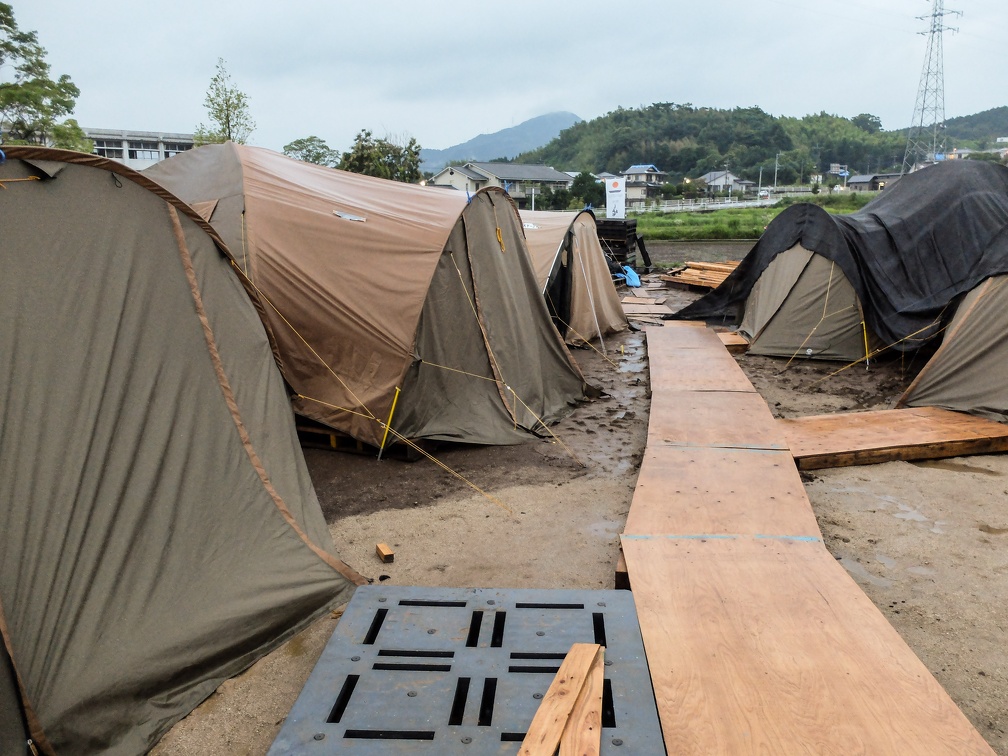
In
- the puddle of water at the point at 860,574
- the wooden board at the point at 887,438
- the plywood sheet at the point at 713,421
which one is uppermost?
the plywood sheet at the point at 713,421

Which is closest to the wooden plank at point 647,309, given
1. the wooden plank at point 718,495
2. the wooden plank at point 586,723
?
the wooden plank at point 718,495

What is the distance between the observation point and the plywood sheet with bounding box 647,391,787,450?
18.2ft

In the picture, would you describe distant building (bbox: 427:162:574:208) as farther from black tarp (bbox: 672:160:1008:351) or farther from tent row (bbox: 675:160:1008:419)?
black tarp (bbox: 672:160:1008:351)

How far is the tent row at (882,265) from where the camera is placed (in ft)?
27.8

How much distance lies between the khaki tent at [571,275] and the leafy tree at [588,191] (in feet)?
106

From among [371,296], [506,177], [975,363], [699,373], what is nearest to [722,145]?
[506,177]

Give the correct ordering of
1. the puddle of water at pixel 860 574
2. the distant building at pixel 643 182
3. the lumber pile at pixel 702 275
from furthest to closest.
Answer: the distant building at pixel 643 182 → the lumber pile at pixel 702 275 → the puddle of water at pixel 860 574

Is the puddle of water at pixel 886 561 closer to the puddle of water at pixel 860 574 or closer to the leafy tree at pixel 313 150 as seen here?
the puddle of water at pixel 860 574

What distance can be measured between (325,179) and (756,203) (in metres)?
44.7

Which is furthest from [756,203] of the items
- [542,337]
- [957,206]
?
[542,337]

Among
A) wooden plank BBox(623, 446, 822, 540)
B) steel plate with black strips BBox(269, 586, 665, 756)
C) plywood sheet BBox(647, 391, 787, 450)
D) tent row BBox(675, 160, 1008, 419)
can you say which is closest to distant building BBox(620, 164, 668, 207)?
tent row BBox(675, 160, 1008, 419)

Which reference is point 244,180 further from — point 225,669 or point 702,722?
point 702,722

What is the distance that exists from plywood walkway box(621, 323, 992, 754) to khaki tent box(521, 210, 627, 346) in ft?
18.2

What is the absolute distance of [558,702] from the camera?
2.33 m
